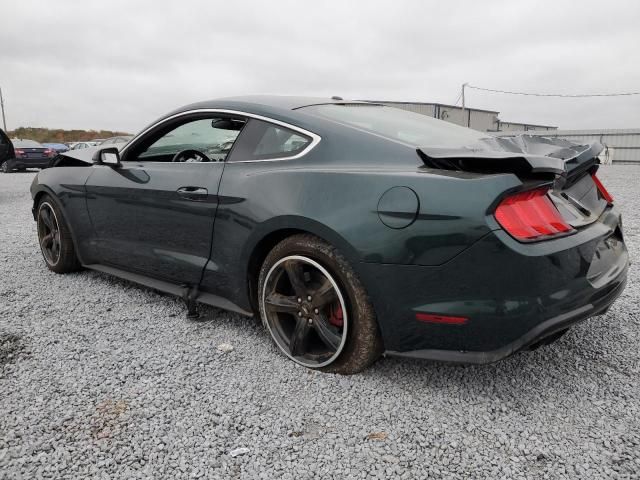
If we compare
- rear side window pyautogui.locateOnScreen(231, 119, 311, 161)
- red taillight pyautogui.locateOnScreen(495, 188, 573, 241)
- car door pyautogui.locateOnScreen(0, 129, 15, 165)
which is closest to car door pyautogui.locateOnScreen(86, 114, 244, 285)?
rear side window pyautogui.locateOnScreen(231, 119, 311, 161)

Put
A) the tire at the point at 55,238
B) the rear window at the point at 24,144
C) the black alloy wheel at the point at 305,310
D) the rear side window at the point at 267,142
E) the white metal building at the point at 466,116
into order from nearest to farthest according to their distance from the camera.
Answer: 1. the black alloy wheel at the point at 305,310
2. the rear side window at the point at 267,142
3. the tire at the point at 55,238
4. the rear window at the point at 24,144
5. the white metal building at the point at 466,116

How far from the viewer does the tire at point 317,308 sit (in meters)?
2.21

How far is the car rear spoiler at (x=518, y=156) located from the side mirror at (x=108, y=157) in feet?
7.23

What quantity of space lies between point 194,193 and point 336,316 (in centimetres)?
109

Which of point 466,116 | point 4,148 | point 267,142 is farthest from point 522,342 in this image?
point 466,116

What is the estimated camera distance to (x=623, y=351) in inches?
102

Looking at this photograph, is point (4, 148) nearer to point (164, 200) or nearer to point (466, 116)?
point (164, 200)

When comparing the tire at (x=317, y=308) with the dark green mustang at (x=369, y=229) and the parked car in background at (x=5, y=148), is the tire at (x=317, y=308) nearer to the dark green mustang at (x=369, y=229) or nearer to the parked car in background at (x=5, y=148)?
the dark green mustang at (x=369, y=229)

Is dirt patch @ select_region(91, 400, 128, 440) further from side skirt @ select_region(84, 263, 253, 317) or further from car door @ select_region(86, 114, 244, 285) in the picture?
car door @ select_region(86, 114, 244, 285)

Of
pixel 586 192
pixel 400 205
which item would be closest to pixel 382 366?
pixel 400 205

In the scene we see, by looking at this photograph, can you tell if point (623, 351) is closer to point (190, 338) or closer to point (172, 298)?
point (190, 338)

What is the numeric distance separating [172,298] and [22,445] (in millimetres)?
1709

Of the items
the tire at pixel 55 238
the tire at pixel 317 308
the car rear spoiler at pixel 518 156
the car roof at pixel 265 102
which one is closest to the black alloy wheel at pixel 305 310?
the tire at pixel 317 308

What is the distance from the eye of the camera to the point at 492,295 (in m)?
1.90
